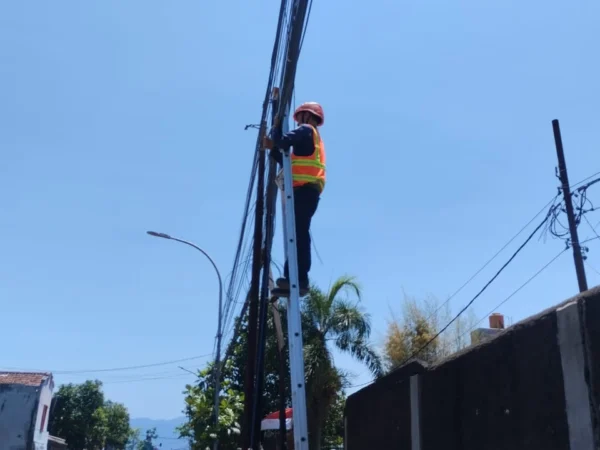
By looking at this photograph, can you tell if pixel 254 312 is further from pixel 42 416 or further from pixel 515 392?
pixel 42 416

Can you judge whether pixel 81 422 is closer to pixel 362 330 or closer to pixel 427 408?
pixel 362 330

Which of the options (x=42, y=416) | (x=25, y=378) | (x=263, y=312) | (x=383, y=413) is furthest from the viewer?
(x=25, y=378)

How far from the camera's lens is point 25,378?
36938mm

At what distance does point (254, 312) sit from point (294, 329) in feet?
17.1

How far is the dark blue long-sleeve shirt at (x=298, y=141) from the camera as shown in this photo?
17.1 feet

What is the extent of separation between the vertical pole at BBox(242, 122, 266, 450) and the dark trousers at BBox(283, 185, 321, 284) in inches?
137

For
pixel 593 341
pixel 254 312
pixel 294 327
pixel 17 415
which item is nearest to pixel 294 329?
pixel 294 327

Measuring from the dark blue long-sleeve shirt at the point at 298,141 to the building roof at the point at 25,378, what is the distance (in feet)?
114

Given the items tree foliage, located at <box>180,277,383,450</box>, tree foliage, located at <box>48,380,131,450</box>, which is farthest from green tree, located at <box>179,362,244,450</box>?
tree foliage, located at <box>48,380,131,450</box>

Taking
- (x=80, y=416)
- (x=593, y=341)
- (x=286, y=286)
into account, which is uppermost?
(x=80, y=416)

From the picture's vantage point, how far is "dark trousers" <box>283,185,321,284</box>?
5617mm

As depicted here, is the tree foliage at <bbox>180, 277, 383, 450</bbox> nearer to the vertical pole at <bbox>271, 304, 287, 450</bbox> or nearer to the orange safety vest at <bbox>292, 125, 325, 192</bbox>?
the vertical pole at <bbox>271, 304, 287, 450</bbox>

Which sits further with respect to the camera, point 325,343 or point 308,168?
point 325,343

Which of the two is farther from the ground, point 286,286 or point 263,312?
point 263,312
